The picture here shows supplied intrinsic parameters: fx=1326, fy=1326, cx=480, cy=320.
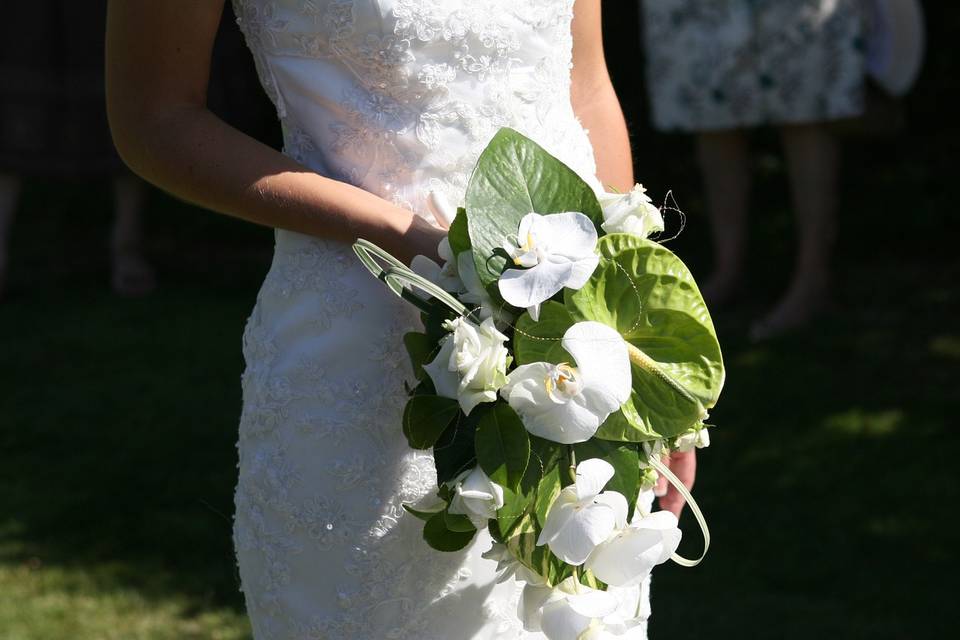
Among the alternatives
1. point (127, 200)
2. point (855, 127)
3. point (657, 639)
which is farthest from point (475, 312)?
point (127, 200)

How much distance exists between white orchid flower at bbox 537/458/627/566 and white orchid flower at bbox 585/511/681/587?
0.02 metres

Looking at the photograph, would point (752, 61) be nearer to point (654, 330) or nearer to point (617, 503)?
point (654, 330)

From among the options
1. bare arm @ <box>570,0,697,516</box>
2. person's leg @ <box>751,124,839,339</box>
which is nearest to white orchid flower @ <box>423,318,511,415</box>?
bare arm @ <box>570,0,697,516</box>

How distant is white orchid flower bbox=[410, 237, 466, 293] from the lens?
58.7 inches

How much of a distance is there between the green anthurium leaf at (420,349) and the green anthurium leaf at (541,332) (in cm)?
11

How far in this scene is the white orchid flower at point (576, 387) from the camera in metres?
1.38

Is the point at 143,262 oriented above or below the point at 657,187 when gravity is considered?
below

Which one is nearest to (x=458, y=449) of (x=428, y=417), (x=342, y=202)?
(x=428, y=417)

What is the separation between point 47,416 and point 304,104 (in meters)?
3.79

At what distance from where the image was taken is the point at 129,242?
6.75 metres

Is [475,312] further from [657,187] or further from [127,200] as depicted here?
[657,187]

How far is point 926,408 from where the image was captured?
4758mm

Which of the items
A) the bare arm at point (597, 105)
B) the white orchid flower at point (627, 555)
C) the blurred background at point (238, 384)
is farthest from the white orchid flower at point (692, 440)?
the blurred background at point (238, 384)

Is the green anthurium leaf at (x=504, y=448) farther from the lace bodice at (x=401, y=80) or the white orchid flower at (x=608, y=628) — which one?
the lace bodice at (x=401, y=80)
